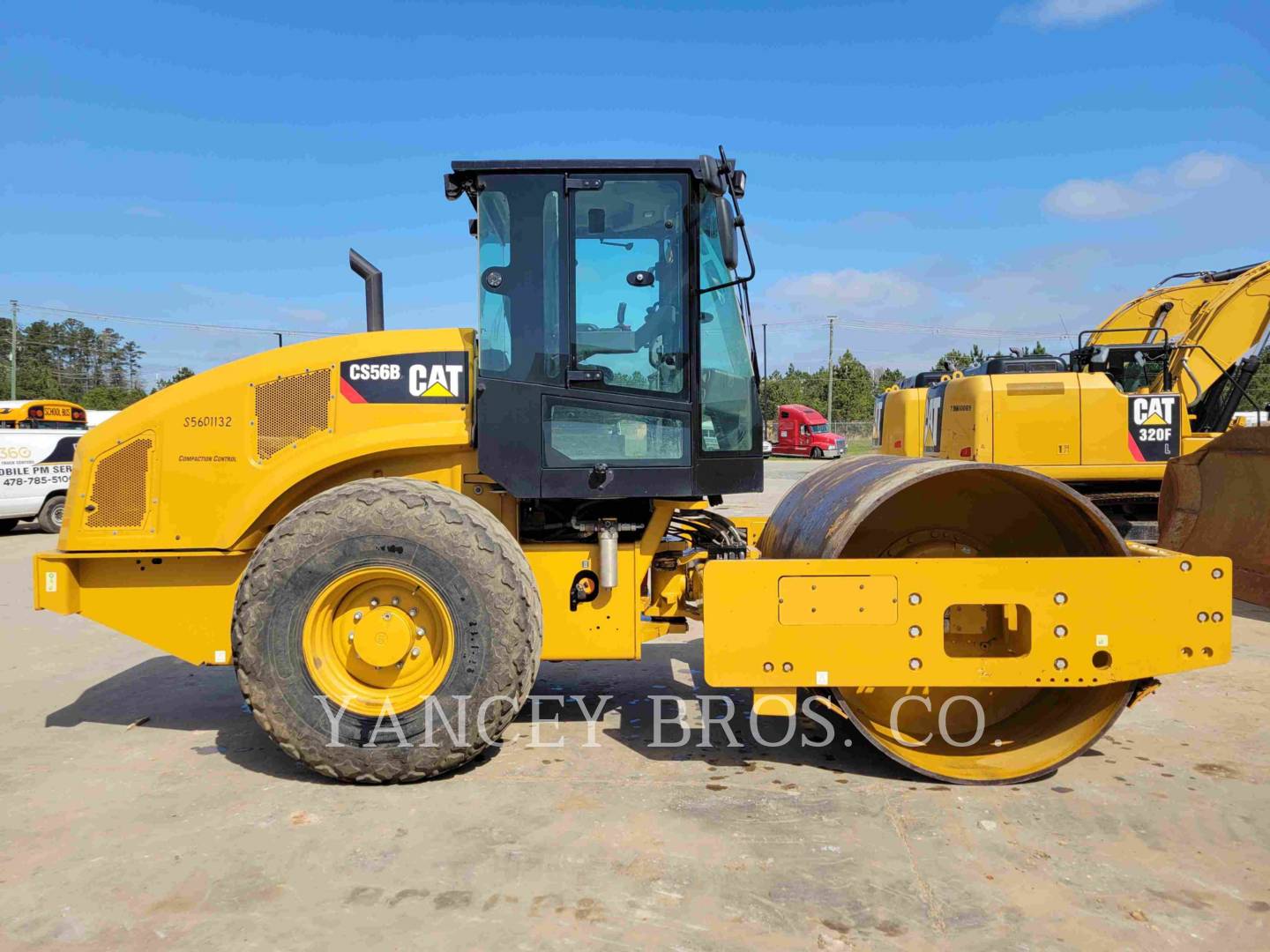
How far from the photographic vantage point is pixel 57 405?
81.5 feet

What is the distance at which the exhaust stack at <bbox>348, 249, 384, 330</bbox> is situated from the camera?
5066mm

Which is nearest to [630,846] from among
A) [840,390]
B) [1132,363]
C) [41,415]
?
[1132,363]

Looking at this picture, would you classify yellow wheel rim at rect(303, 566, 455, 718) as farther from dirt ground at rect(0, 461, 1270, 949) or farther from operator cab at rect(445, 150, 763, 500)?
operator cab at rect(445, 150, 763, 500)

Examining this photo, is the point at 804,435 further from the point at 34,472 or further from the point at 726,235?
the point at 726,235

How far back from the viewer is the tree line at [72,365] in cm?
5669

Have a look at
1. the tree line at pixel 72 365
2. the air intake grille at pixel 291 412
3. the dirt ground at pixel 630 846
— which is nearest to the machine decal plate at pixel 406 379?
the air intake grille at pixel 291 412

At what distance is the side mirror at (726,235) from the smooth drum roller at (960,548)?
1140mm

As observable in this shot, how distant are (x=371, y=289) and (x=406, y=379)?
31.7 inches

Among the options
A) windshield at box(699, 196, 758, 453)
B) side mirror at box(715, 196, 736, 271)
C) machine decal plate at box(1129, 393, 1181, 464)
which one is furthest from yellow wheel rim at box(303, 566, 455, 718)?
machine decal plate at box(1129, 393, 1181, 464)

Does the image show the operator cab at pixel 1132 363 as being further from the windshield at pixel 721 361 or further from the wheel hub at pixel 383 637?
the wheel hub at pixel 383 637

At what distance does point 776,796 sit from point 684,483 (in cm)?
141

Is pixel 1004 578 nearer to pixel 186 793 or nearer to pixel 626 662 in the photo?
pixel 626 662

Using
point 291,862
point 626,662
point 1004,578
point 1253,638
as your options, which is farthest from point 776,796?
point 1253,638

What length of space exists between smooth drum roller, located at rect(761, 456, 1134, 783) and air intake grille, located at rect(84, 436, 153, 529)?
10.1 ft
